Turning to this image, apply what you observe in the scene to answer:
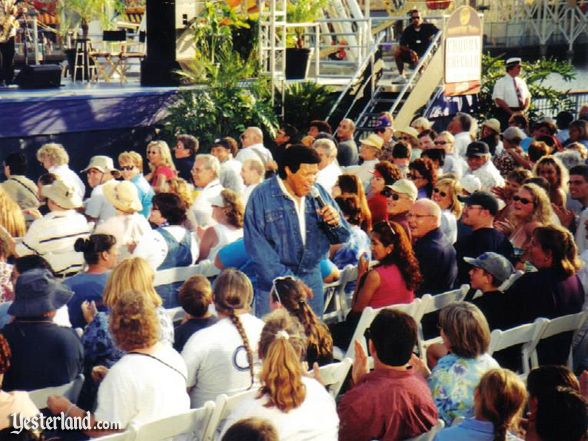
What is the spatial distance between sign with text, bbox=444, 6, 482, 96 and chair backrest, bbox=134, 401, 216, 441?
11437 millimetres

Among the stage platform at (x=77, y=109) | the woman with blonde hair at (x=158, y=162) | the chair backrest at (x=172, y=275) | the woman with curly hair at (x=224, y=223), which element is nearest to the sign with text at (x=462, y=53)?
the stage platform at (x=77, y=109)

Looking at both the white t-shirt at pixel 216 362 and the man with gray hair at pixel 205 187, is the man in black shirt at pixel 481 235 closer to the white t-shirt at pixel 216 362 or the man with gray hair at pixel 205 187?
the man with gray hair at pixel 205 187

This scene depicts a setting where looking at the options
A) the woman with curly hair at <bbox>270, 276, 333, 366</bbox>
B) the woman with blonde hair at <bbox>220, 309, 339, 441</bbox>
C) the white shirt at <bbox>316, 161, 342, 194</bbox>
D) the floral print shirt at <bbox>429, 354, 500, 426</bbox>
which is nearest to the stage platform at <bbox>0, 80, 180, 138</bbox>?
the white shirt at <bbox>316, 161, 342, 194</bbox>

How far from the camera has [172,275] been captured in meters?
6.19

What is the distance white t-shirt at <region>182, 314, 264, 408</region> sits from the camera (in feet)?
14.9

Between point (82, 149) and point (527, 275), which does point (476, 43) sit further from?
point (527, 275)

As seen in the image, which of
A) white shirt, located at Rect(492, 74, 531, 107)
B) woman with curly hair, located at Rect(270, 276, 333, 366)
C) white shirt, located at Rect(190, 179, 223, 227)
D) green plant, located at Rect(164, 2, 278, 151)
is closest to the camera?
woman with curly hair, located at Rect(270, 276, 333, 366)

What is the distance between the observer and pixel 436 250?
6.29 m


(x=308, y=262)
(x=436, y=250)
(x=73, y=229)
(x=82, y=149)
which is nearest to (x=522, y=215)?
(x=436, y=250)

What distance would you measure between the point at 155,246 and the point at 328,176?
9.34 ft

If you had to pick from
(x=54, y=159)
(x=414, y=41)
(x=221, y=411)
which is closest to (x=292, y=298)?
(x=221, y=411)

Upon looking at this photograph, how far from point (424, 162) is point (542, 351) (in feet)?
9.07

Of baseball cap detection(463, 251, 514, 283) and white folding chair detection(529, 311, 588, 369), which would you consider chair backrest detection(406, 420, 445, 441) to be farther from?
baseball cap detection(463, 251, 514, 283)

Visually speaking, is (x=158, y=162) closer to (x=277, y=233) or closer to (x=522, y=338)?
(x=277, y=233)
